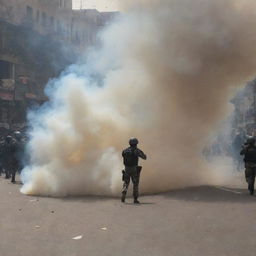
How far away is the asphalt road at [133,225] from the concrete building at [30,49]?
2001 centimetres

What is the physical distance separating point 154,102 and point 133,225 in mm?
6174

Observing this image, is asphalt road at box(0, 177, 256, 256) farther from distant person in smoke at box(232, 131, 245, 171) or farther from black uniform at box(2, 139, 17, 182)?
distant person in smoke at box(232, 131, 245, 171)

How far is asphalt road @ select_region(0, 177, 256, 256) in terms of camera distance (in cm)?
620

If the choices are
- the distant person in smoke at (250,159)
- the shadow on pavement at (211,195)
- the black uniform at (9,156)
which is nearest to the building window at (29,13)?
the black uniform at (9,156)

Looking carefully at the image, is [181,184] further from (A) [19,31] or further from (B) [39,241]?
(A) [19,31]

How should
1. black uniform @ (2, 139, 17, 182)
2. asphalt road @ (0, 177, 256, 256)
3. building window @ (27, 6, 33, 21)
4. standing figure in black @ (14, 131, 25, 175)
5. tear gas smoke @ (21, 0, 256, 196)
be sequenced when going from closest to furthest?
asphalt road @ (0, 177, 256, 256) → tear gas smoke @ (21, 0, 256, 196) → black uniform @ (2, 139, 17, 182) → standing figure in black @ (14, 131, 25, 175) → building window @ (27, 6, 33, 21)

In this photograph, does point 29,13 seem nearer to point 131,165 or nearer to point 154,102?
point 154,102

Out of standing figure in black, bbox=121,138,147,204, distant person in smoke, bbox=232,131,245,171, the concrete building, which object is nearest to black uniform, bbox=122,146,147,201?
standing figure in black, bbox=121,138,147,204

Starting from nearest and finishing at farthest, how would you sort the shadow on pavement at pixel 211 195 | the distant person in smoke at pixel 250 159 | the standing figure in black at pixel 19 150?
the shadow on pavement at pixel 211 195, the distant person in smoke at pixel 250 159, the standing figure in black at pixel 19 150

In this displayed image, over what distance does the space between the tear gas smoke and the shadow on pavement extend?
0.92 metres

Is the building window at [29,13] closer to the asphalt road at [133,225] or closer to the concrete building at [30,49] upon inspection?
the concrete building at [30,49]

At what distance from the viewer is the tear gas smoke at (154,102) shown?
12406 millimetres

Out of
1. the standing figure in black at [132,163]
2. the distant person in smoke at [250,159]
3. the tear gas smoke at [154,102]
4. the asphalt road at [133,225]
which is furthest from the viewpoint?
Answer: the tear gas smoke at [154,102]

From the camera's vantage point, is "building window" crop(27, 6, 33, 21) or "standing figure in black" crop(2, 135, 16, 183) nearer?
"standing figure in black" crop(2, 135, 16, 183)
